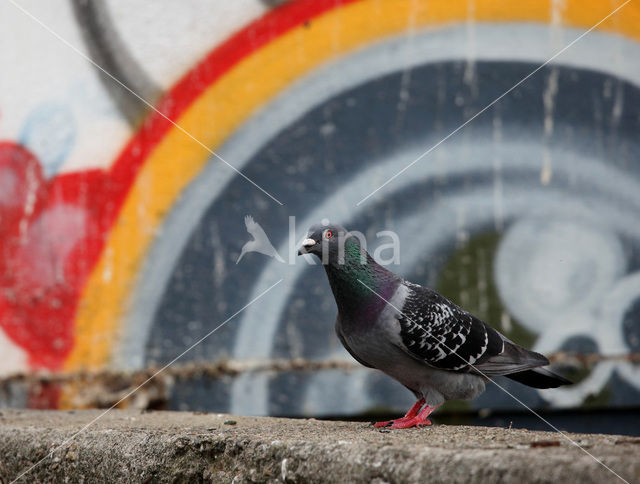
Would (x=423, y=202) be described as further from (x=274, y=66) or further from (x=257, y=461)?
(x=257, y=461)

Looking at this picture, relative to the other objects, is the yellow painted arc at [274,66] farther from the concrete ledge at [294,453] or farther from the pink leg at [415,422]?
the pink leg at [415,422]

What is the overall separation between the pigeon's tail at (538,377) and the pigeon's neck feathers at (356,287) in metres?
0.69

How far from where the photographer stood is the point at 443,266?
4.75 meters

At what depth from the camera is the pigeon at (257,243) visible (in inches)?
185

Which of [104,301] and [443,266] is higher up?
[443,266]

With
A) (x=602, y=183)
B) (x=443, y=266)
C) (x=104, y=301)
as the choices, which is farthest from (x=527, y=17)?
(x=104, y=301)

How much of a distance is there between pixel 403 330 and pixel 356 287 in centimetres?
22

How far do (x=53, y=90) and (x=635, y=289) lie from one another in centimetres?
379

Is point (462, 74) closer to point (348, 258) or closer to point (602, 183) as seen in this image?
point (602, 183)

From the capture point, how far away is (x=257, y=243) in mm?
4719

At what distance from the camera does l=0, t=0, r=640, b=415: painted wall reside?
4691 millimetres

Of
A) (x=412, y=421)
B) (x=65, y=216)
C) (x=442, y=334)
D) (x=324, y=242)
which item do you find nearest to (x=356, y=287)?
(x=324, y=242)

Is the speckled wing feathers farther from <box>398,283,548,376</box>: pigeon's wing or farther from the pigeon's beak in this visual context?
the pigeon's beak

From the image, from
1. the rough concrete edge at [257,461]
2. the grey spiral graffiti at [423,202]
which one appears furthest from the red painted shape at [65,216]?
the rough concrete edge at [257,461]
